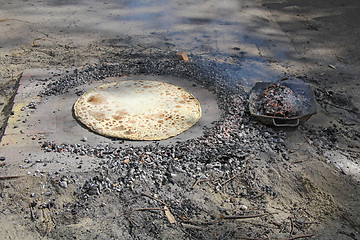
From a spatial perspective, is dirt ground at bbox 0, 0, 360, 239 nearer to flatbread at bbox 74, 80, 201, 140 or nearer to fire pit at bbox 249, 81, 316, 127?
fire pit at bbox 249, 81, 316, 127

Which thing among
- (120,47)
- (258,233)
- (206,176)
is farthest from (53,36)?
(258,233)

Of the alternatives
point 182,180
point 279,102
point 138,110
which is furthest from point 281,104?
point 138,110

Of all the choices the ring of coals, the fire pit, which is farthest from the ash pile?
the fire pit

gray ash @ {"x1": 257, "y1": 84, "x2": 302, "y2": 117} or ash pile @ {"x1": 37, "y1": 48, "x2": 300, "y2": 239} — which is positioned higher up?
gray ash @ {"x1": 257, "y1": 84, "x2": 302, "y2": 117}

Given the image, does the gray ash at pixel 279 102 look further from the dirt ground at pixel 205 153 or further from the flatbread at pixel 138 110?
the flatbread at pixel 138 110

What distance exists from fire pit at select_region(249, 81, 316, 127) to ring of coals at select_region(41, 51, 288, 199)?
0.15 metres

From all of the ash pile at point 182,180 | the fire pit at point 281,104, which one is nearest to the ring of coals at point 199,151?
the ash pile at point 182,180

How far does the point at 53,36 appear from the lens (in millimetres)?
6262

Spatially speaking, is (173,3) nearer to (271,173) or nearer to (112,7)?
(112,7)

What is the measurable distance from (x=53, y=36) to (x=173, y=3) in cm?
339

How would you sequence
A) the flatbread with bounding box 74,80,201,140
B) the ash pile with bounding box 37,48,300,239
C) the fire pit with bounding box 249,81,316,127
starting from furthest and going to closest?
the fire pit with bounding box 249,81,316,127 → the flatbread with bounding box 74,80,201,140 → the ash pile with bounding box 37,48,300,239

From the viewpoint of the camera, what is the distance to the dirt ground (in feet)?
9.14

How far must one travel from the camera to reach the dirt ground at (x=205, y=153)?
9.14 ft

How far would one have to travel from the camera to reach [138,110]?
4062 millimetres
